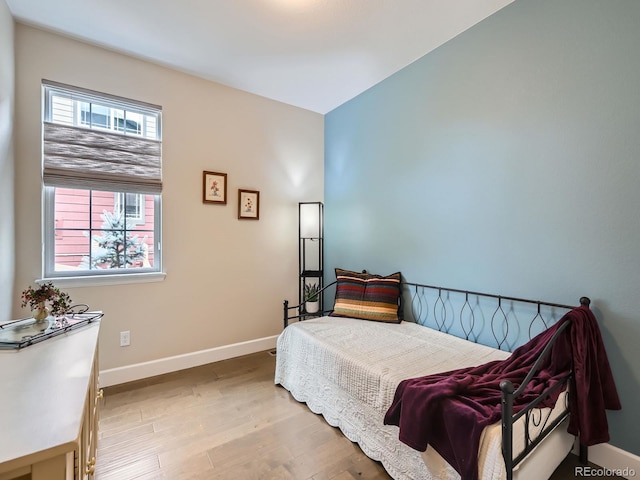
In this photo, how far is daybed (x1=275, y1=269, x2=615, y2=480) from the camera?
1212 mm

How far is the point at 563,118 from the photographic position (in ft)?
5.61

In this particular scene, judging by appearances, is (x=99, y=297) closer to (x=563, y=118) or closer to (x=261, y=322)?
(x=261, y=322)

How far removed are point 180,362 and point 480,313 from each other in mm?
2546

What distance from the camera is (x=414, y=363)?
1.74 meters

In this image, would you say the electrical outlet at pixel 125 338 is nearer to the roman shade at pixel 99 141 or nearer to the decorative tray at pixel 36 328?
the decorative tray at pixel 36 328

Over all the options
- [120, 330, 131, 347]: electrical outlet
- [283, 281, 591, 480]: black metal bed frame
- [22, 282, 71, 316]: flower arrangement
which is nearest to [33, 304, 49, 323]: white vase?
[22, 282, 71, 316]: flower arrangement

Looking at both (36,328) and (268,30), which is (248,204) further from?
(36,328)

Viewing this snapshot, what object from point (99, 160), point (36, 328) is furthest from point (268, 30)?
point (36, 328)

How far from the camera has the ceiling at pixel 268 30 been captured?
192cm

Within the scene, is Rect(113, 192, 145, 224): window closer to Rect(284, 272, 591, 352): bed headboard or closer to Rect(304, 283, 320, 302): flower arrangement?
Rect(304, 283, 320, 302): flower arrangement

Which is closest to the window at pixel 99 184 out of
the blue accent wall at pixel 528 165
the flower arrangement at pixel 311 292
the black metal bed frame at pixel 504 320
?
the flower arrangement at pixel 311 292

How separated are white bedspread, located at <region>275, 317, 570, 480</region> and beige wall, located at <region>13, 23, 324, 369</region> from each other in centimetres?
90

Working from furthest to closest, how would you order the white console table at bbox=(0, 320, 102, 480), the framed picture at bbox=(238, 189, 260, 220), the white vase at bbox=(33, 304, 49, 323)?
the framed picture at bbox=(238, 189, 260, 220)
the white vase at bbox=(33, 304, 49, 323)
the white console table at bbox=(0, 320, 102, 480)

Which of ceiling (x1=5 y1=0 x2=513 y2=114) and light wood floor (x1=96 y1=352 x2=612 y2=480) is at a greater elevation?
ceiling (x1=5 y1=0 x2=513 y2=114)
